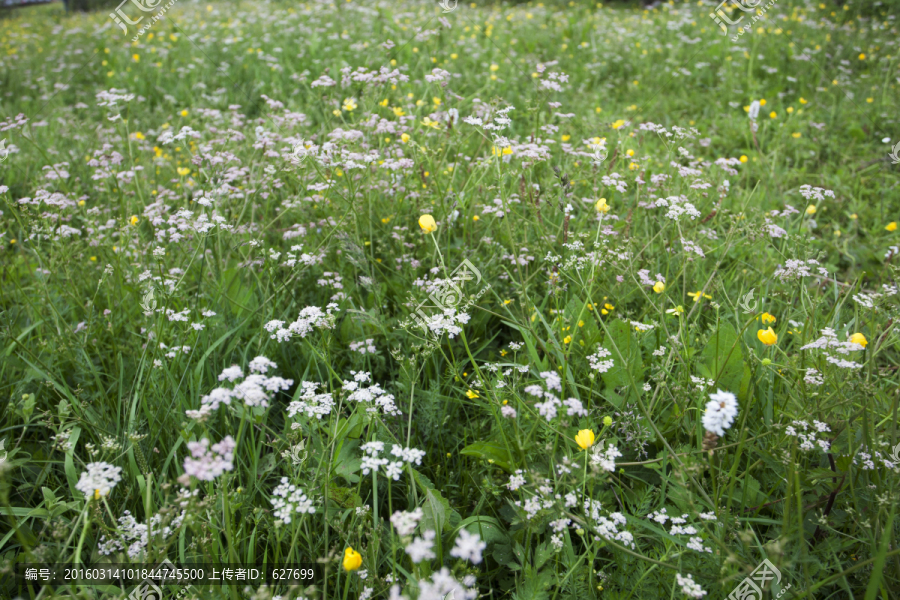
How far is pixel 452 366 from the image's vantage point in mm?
1628

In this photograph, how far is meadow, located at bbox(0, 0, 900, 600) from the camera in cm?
126

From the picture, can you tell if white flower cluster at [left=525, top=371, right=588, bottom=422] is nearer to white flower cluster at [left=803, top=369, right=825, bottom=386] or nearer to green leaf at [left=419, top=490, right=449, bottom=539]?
green leaf at [left=419, top=490, right=449, bottom=539]

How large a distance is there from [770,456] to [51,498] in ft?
6.18

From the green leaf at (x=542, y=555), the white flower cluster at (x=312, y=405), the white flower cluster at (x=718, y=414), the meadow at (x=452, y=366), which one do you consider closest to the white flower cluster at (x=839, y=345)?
the meadow at (x=452, y=366)

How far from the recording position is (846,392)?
1.55 meters

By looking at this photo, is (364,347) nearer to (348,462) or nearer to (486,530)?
(348,462)

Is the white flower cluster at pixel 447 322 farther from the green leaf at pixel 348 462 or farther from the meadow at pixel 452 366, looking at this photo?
the green leaf at pixel 348 462

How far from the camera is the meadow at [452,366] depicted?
1261 mm

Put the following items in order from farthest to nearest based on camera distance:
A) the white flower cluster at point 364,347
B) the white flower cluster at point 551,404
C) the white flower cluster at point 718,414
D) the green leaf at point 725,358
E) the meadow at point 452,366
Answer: the white flower cluster at point 364,347 < the green leaf at point 725,358 < the meadow at point 452,366 < the white flower cluster at point 551,404 < the white flower cluster at point 718,414

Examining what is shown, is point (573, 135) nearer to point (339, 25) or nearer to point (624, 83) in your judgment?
point (624, 83)

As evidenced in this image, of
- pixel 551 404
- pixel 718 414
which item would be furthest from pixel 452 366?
pixel 718 414

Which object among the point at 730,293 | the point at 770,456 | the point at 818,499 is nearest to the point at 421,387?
the point at 770,456

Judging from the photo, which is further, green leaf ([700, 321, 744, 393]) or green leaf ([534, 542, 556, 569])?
green leaf ([700, 321, 744, 393])

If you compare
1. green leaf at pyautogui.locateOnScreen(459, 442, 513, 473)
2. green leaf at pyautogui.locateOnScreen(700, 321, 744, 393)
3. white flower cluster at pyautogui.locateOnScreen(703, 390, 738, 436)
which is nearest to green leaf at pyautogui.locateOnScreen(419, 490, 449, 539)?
green leaf at pyautogui.locateOnScreen(459, 442, 513, 473)
